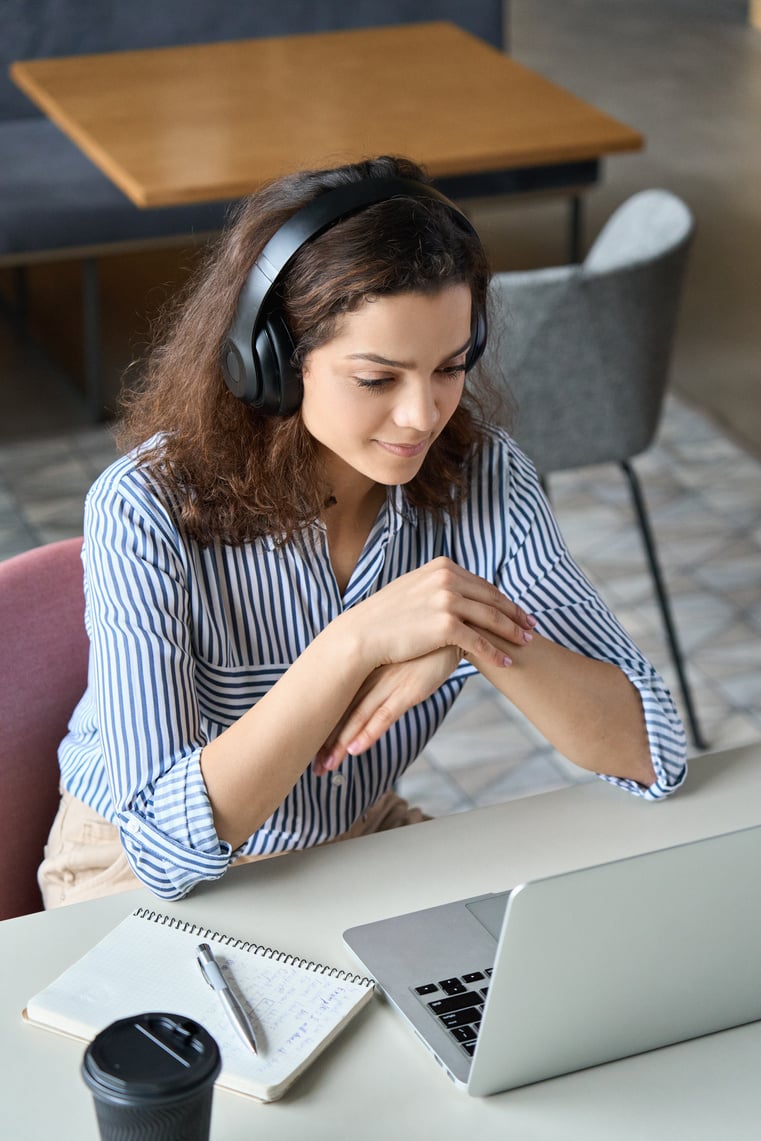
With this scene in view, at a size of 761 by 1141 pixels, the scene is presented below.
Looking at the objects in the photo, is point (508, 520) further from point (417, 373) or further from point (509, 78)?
point (509, 78)

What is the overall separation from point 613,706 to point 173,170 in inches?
73.4

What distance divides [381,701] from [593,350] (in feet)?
4.09

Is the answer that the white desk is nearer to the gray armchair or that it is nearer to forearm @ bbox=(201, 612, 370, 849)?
forearm @ bbox=(201, 612, 370, 849)

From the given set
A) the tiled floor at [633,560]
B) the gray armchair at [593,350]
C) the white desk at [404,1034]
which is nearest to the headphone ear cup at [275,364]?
the white desk at [404,1034]

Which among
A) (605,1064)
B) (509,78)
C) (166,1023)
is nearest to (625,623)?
(509,78)

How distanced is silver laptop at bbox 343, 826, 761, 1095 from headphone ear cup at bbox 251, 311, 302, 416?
0.48m

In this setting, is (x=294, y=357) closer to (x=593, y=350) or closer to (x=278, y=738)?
(x=278, y=738)

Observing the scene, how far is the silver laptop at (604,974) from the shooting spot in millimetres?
859

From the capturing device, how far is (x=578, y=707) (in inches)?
51.6

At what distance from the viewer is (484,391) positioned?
61.8 inches

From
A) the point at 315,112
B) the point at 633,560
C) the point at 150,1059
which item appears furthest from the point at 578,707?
the point at 315,112

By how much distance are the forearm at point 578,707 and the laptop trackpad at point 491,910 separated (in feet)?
0.65

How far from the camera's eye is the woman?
46.8 inches

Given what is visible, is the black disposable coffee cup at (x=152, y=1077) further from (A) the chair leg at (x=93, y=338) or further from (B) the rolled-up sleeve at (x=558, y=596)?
(A) the chair leg at (x=93, y=338)
